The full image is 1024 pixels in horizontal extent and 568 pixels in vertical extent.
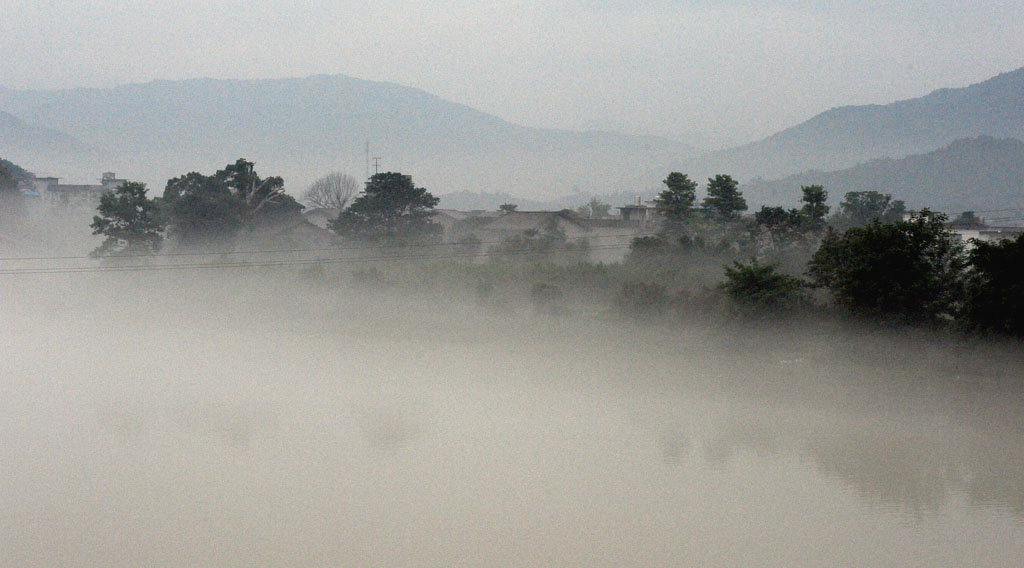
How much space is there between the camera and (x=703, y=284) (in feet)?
43.9

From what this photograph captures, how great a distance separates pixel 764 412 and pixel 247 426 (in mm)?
4807

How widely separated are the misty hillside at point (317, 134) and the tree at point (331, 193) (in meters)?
38.4

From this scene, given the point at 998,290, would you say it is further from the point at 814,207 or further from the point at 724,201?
the point at 724,201

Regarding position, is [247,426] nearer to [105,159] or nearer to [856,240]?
[856,240]

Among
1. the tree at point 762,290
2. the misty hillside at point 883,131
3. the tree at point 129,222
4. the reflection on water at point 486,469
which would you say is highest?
the misty hillside at point 883,131

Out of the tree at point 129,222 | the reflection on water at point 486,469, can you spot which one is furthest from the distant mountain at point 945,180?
the reflection on water at point 486,469

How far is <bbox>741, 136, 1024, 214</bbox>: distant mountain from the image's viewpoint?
43.2m

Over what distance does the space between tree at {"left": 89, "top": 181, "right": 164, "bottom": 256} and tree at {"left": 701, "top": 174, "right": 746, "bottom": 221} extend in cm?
988

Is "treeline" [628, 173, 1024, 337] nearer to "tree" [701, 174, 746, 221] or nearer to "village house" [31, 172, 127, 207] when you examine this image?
"tree" [701, 174, 746, 221]

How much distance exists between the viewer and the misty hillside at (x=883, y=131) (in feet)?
257

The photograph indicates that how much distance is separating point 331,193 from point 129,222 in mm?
12442

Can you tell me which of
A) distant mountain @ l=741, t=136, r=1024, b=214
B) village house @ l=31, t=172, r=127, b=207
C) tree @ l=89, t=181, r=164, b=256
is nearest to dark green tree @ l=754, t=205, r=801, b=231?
tree @ l=89, t=181, r=164, b=256

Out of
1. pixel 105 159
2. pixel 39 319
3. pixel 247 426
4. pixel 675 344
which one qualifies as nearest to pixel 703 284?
pixel 675 344

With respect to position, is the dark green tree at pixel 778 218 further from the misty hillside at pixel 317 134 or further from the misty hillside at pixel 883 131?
the misty hillside at pixel 883 131
